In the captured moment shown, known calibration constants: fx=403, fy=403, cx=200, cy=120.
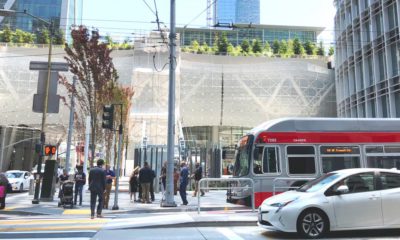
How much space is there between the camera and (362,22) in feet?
120

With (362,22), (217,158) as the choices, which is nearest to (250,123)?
(362,22)

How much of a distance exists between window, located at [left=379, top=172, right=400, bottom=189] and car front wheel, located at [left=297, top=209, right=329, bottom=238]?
1.66 meters

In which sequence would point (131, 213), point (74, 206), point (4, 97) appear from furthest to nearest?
point (4, 97)
point (74, 206)
point (131, 213)

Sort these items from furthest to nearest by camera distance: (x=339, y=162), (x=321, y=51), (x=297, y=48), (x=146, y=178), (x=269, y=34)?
(x=269, y=34) < (x=321, y=51) < (x=297, y=48) < (x=146, y=178) < (x=339, y=162)

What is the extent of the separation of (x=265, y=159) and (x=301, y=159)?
4.34ft

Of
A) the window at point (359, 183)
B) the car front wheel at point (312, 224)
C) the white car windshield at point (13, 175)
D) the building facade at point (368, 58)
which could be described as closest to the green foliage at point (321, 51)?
the building facade at point (368, 58)

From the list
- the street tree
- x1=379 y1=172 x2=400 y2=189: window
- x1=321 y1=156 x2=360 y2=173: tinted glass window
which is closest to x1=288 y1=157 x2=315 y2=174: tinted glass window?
x1=321 y1=156 x2=360 y2=173: tinted glass window

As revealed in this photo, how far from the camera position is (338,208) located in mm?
8766

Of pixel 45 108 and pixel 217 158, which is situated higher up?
pixel 45 108

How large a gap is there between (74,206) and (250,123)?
1663 inches

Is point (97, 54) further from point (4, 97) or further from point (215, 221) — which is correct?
point (4, 97)

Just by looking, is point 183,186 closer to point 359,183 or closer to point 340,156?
point 340,156

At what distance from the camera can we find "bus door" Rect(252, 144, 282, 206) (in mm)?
14250

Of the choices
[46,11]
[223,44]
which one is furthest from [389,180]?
[46,11]
